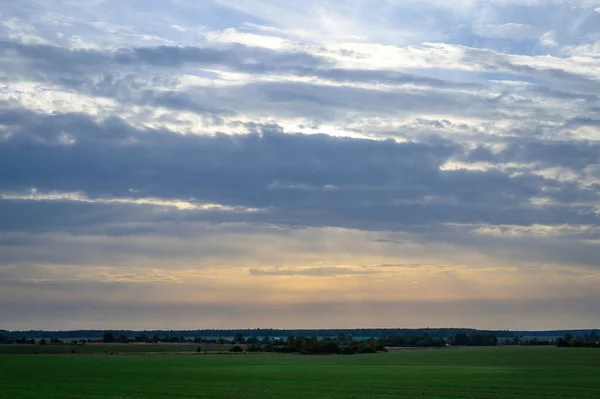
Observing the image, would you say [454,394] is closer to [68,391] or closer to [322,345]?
[68,391]

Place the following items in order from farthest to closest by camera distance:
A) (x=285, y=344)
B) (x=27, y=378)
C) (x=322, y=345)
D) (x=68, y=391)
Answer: (x=285, y=344)
(x=322, y=345)
(x=27, y=378)
(x=68, y=391)

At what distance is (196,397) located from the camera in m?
48.5

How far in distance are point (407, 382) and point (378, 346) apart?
125 m

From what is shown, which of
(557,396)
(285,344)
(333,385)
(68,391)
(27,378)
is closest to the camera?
(557,396)

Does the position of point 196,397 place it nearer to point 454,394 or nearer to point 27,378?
point 454,394

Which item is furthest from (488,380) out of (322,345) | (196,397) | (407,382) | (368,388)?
(322,345)

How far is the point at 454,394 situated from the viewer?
50.8m

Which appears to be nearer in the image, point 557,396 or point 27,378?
point 557,396

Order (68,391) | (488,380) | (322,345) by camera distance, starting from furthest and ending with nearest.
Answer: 1. (322,345)
2. (488,380)
3. (68,391)

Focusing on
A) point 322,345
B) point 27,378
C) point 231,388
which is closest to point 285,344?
point 322,345

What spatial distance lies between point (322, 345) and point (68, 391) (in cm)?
13157

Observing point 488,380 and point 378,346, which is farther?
point 378,346

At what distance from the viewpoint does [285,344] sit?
197 meters

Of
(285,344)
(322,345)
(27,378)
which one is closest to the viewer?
(27,378)
